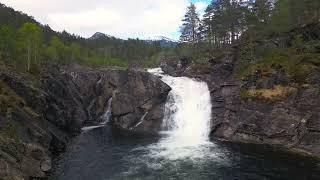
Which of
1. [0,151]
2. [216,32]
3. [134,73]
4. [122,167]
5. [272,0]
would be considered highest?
[272,0]

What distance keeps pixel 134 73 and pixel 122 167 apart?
133ft

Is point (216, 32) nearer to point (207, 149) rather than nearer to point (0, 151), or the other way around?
point (207, 149)

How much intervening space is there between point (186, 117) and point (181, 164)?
1151 inches

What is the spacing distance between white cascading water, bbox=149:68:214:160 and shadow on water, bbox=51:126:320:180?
2.72m

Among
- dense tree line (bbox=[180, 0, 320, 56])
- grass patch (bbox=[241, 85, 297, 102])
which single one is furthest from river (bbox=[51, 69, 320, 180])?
dense tree line (bbox=[180, 0, 320, 56])

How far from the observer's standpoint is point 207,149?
62656mm

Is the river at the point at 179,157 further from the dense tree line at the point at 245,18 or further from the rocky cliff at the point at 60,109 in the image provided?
the dense tree line at the point at 245,18

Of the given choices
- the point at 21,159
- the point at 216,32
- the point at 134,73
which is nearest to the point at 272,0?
the point at 216,32

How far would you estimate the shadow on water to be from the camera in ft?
159

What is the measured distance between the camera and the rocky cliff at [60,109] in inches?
1812

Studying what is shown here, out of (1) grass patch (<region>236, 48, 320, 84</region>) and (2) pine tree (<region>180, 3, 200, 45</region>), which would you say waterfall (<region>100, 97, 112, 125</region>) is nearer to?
(1) grass patch (<region>236, 48, 320, 84</region>)

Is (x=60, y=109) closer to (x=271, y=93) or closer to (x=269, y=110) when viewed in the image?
(x=269, y=110)

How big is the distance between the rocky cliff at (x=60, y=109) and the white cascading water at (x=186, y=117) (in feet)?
8.49

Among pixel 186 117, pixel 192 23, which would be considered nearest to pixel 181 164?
pixel 186 117
